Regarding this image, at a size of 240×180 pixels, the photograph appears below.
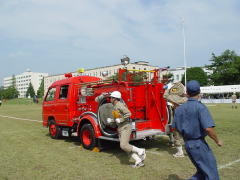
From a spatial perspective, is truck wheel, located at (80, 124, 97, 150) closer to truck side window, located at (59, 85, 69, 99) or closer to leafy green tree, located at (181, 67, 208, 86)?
truck side window, located at (59, 85, 69, 99)

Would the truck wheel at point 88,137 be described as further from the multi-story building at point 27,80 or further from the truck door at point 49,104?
the multi-story building at point 27,80

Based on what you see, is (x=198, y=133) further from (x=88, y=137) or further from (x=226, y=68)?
(x=226, y=68)

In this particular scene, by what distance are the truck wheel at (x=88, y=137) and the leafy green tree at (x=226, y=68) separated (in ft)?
199

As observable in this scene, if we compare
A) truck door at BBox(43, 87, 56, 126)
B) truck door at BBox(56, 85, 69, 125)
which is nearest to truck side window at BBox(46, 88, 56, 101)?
truck door at BBox(43, 87, 56, 126)

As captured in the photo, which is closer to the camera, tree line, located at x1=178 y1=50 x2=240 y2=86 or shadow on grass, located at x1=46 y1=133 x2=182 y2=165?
shadow on grass, located at x1=46 y1=133 x2=182 y2=165

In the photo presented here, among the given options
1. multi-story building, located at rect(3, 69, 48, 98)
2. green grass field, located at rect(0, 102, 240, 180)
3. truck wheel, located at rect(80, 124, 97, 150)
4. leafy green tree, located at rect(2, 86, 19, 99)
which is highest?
multi-story building, located at rect(3, 69, 48, 98)

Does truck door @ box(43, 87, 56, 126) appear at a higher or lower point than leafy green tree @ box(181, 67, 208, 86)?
lower

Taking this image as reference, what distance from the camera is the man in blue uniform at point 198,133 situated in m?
3.37

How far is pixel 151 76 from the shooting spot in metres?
7.64

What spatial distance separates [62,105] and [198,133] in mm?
6304

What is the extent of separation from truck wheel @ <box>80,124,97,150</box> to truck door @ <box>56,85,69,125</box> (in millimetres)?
1263

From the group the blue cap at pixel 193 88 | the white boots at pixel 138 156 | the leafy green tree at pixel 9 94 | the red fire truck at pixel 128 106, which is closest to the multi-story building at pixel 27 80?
the leafy green tree at pixel 9 94

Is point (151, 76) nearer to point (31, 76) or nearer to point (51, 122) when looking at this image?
point (51, 122)

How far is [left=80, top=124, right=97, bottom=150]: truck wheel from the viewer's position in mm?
7381
